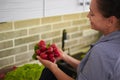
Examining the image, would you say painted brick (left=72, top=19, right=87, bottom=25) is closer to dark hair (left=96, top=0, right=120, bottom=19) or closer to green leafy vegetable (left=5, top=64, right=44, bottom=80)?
green leafy vegetable (left=5, top=64, right=44, bottom=80)

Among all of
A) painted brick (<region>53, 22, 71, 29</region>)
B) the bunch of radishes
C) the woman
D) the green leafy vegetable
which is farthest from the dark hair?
painted brick (<region>53, 22, 71, 29</region>)

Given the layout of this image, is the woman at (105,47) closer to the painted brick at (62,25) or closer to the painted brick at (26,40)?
the painted brick at (26,40)

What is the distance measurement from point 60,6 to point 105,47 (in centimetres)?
64

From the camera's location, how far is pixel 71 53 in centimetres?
231

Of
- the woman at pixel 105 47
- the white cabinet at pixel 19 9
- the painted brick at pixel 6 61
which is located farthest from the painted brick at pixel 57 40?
the woman at pixel 105 47

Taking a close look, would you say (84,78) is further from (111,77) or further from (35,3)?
(35,3)

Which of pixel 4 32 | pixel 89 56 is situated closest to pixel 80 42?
pixel 4 32

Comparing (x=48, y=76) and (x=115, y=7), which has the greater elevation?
(x=115, y=7)

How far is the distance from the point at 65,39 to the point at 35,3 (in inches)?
34.7

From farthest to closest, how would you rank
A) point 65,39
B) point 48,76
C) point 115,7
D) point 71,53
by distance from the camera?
point 71,53 < point 65,39 < point 48,76 < point 115,7

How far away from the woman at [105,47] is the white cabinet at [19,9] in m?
0.45

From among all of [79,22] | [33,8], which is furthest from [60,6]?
[79,22]

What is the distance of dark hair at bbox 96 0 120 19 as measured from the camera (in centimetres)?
88

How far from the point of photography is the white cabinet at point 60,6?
1.43 meters
